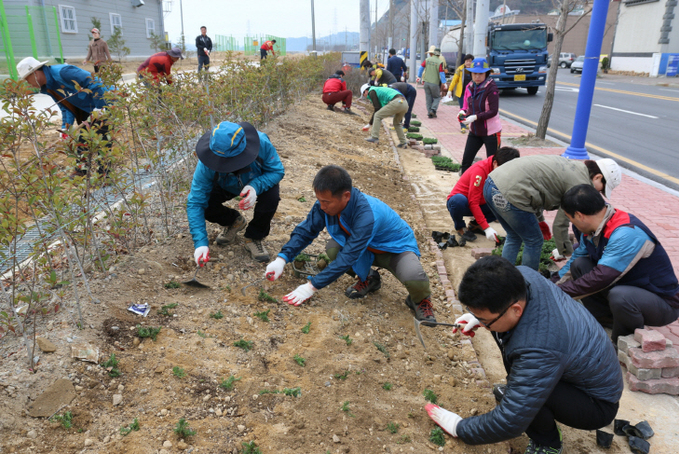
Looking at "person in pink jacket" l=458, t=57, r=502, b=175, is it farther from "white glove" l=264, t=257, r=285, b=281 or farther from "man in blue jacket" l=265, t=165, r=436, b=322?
"white glove" l=264, t=257, r=285, b=281

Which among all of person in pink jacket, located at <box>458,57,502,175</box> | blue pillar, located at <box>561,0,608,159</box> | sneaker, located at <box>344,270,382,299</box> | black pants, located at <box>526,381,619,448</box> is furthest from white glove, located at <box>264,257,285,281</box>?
blue pillar, located at <box>561,0,608,159</box>

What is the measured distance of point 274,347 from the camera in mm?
Result: 2908

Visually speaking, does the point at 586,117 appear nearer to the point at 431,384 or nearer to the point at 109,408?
the point at 431,384

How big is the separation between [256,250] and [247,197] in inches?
23.9

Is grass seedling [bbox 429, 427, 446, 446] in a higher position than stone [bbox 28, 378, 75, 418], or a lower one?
lower

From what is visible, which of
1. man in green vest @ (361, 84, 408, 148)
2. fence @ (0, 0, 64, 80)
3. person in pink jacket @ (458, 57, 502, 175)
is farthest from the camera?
fence @ (0, 0, 64, 80)

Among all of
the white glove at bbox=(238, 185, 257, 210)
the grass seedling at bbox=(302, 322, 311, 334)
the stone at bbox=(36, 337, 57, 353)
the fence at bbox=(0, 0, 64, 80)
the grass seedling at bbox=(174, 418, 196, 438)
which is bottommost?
the grass seedling at bbox=(302, 322, 311, 334)

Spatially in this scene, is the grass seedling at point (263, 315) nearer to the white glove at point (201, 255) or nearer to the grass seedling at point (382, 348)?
the white glove at point (201, 255)

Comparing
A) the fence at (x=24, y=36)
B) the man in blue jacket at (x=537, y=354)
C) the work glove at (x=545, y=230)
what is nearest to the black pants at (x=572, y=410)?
the man in blue jacket at (x=537, y=354)

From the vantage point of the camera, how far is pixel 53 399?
7.32 ft

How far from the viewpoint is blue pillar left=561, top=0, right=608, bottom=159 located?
7.45 meters

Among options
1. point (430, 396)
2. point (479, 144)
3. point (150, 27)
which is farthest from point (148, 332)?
point (150, 27)

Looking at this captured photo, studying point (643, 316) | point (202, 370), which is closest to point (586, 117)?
point (643, 316)

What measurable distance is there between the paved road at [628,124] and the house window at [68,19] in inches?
740
